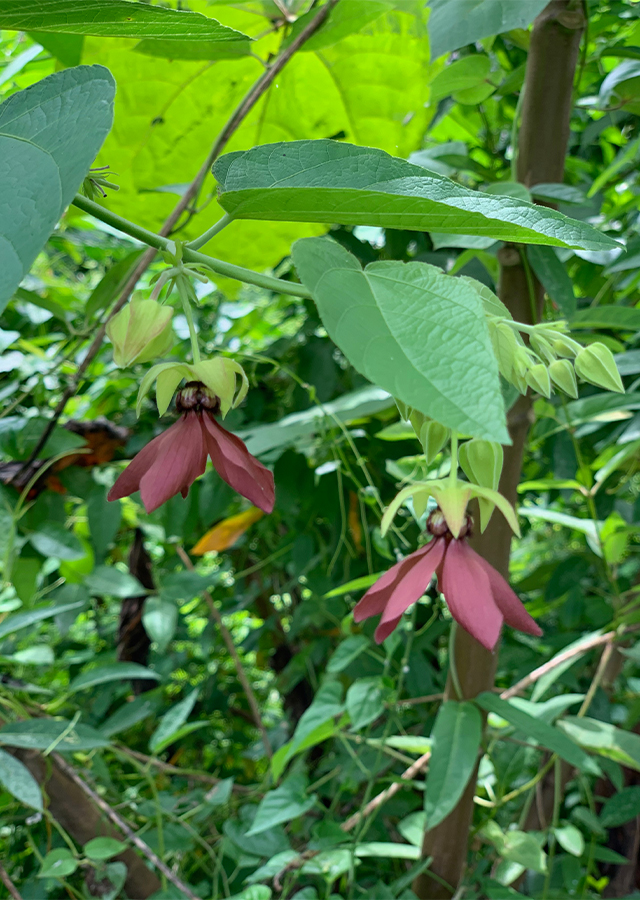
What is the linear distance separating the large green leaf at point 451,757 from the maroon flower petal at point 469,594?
0.81ft

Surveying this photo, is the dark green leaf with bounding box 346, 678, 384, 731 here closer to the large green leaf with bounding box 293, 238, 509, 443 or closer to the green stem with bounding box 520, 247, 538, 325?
the green stem with bounding box 520, 247, 538, 325

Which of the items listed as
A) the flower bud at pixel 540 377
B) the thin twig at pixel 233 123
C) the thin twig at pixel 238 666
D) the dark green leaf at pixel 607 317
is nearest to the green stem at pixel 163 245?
the flower bud at pixel 540 377

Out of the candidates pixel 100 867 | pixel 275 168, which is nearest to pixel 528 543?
pixel 100 867

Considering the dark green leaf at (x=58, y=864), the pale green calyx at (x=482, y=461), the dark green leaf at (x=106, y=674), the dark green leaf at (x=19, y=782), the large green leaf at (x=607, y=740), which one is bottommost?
the dark green leaf at (x=58, y=864)

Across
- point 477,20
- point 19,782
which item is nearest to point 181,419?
point 477,20

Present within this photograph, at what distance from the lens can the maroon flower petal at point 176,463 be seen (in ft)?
1.04

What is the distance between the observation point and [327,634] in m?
1.03

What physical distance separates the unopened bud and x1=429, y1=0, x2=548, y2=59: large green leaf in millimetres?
264

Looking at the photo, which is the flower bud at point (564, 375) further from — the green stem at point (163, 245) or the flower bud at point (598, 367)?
the green stem at point (163, 245)

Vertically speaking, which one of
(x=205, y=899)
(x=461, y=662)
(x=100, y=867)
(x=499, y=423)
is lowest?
(x=205, y=899)

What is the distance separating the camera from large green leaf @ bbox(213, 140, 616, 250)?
0.20 m

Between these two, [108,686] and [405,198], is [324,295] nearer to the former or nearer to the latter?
[405,198]

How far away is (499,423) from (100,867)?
690 mm

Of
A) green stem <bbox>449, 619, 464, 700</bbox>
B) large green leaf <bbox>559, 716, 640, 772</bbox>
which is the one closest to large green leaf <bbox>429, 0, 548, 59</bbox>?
green stem <bbox>449, 619, 464, 700</bbox>
